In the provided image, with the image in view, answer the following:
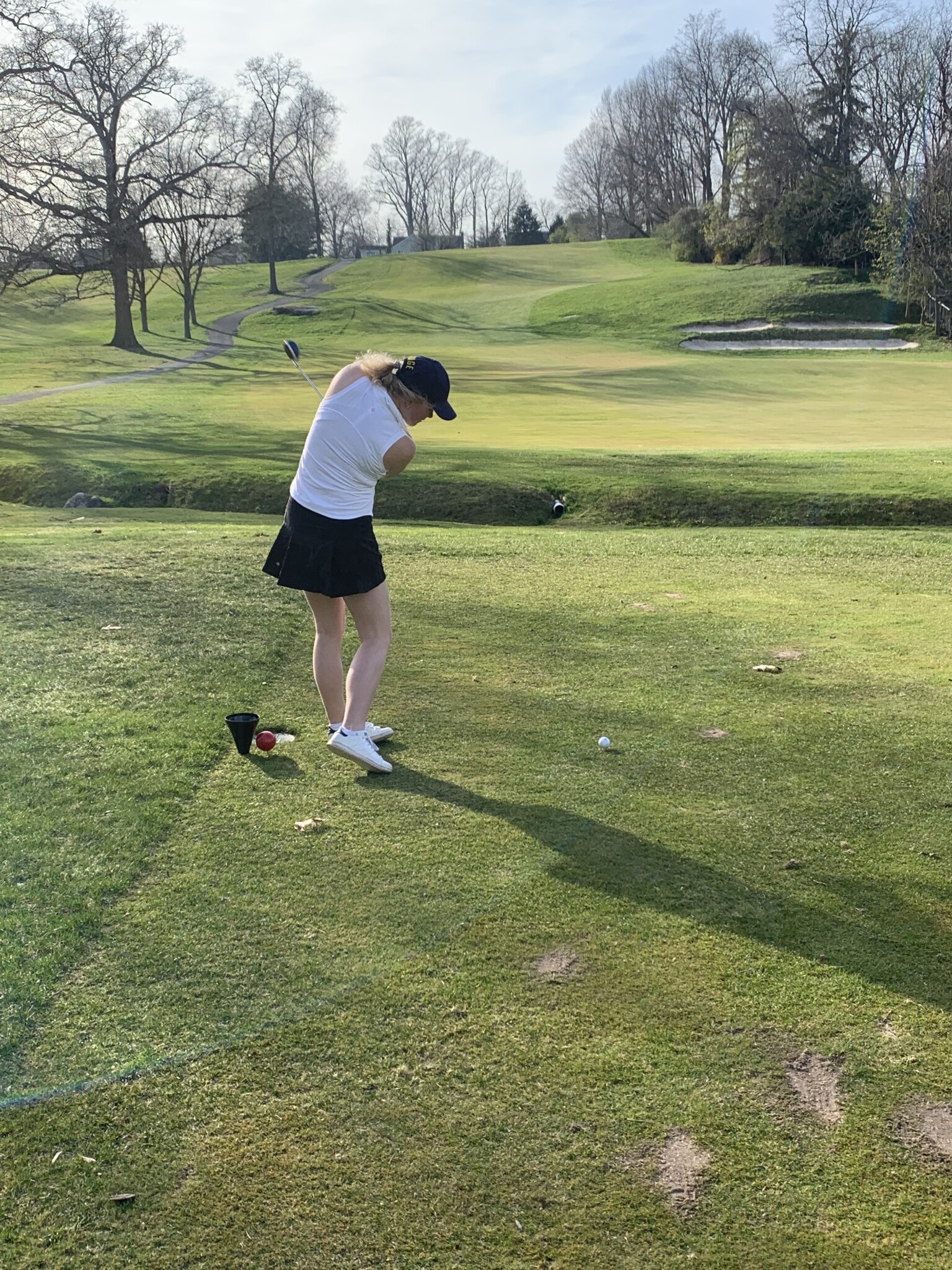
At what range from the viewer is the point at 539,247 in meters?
101

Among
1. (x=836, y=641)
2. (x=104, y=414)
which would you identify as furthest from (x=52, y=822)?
(x=104, y=414)

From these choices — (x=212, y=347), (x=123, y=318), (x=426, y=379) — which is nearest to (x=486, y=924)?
(x=426, y=379)

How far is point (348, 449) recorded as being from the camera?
5043mm

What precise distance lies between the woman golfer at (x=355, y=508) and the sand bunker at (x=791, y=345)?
51.4 m

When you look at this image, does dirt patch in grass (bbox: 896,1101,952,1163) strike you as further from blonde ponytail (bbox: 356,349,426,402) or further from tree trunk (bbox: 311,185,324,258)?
tree trunk (bbox: 311,185,324,258)

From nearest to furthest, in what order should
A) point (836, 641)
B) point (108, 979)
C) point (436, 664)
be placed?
1. point (108, 979)
2. point (436, 664)
3. point (836, 641)

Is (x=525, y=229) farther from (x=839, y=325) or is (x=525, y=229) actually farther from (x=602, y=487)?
(x=602, y=487)

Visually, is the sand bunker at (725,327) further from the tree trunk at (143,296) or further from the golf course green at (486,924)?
the golf course green at (486,924)

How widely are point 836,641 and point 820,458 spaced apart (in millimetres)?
10945

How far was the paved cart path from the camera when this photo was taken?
38.5 metres

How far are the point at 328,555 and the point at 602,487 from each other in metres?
11.6

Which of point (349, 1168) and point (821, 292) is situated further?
point (821, 292)

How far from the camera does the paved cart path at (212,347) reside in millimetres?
38500

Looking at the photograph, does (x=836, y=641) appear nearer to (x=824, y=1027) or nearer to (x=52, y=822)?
(x=824, y=1027)
